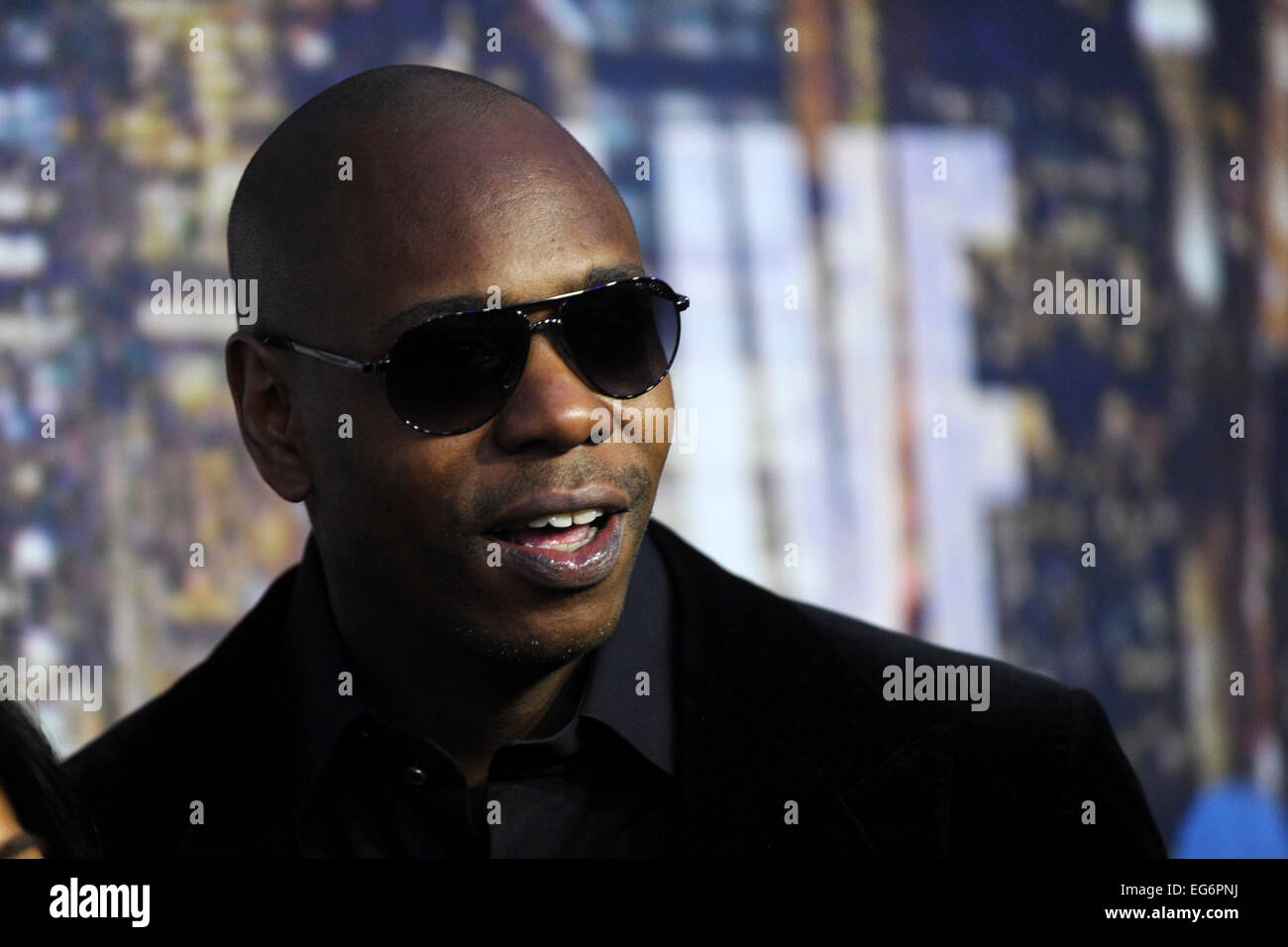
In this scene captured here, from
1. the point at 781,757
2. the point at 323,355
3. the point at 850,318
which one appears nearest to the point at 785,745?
the point at 781,757

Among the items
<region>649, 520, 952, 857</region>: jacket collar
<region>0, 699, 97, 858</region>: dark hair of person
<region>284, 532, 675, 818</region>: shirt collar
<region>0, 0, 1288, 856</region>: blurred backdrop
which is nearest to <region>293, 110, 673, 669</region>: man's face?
<region>284, 532, 675, 818</region>: shirt collar

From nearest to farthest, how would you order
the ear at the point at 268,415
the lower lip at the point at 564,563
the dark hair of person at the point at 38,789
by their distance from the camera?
the dark hair of person at the point at 38,789 → the lower lip at the point at 564,563 → the ear at the point at 268,415

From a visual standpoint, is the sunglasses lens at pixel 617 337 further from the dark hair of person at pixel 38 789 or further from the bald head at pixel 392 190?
the dark hair of person at pixel 38 789

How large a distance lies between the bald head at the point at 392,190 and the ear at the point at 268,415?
2.4 inches

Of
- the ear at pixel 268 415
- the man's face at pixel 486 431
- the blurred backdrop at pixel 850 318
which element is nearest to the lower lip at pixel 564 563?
the man's face at pixel 486 431

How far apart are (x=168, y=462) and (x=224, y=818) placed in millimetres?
2123

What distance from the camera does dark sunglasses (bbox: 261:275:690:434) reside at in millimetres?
2055

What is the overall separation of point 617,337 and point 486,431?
238 millimetres

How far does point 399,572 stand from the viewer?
2174mm

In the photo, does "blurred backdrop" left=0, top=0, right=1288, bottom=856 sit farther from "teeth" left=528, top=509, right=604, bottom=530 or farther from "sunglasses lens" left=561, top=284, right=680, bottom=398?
"teeth" left=528, top=509, right=604, bottom=530

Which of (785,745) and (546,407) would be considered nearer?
(546,407)

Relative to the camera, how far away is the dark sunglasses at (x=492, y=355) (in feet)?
6.74

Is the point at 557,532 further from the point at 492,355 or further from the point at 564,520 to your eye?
the point at 492,355

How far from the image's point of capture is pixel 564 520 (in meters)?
2.06
